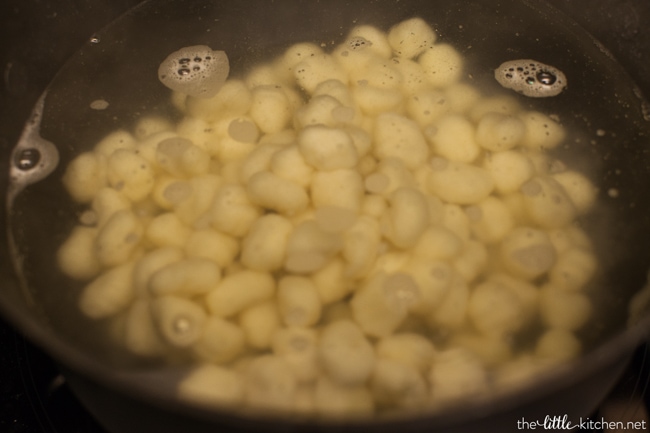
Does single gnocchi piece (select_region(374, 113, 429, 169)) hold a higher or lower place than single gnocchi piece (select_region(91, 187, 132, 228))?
higher

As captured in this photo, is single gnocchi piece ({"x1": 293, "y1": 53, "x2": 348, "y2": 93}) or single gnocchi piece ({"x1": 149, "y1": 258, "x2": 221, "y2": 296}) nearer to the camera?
single gnocchi piece ({"x1": 149, "y1": 258, "x2": 221, "y2": 296})

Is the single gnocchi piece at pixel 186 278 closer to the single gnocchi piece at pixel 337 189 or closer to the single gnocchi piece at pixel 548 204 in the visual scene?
the single gnocchi piece at pixel 337 189

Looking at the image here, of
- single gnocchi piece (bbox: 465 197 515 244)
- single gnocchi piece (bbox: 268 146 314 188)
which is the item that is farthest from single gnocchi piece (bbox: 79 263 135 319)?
single gnocchi piece (bbox: 465 197 515 244)

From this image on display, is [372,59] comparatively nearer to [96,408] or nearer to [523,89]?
[523,89]

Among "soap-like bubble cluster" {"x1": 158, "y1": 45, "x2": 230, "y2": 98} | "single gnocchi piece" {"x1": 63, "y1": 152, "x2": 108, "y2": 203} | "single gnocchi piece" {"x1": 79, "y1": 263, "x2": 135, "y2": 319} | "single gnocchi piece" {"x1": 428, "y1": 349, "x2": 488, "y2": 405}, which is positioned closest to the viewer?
"single gnocchi piece" {"x1": 428, "y1": 349, "x2": 488, "y2": 405}

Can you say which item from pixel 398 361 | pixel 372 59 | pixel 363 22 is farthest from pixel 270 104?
pixel 398 361

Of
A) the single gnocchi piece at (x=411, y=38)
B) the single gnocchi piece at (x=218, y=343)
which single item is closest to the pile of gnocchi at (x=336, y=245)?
the single gnocchi piece at (x=218, y=343)

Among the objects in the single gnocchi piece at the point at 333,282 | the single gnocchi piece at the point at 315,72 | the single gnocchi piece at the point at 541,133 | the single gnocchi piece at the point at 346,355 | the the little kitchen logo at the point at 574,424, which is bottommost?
the the little kitchen logo at the point at 574,424

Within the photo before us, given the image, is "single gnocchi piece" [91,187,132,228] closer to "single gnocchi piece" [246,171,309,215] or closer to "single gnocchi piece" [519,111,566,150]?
"single gnocchi piece" [246,171,309,215]
